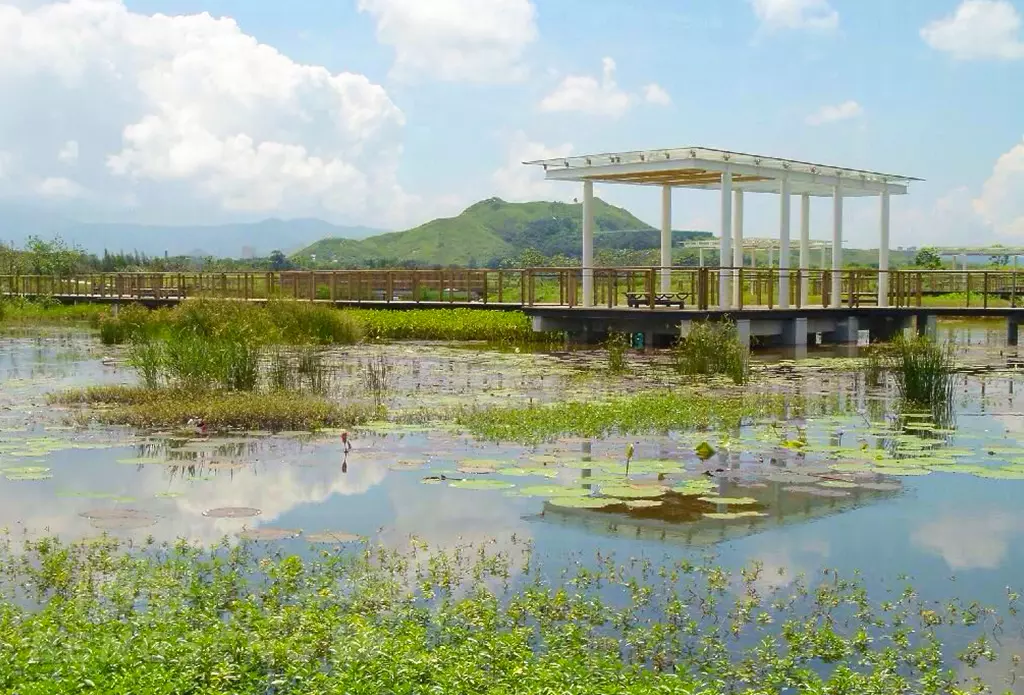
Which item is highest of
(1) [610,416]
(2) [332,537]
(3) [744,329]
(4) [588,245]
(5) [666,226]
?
(5) [666,226]

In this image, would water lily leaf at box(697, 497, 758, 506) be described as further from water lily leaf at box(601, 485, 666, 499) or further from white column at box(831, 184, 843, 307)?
white column at box(831, 184, 843, 307)

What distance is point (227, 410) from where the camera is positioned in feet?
→ 43.2

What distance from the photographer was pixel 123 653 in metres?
5.27

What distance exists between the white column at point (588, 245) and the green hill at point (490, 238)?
10254 centimetres

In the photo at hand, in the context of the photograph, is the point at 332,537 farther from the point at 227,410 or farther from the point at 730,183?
the point at 730,183

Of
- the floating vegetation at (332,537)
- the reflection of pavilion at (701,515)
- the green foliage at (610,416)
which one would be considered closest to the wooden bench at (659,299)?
the green foliage at (610,416)

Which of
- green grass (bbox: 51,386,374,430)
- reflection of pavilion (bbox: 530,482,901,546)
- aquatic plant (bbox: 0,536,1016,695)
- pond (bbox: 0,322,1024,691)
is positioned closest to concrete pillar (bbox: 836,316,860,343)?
pond (bbox: 0,322,1024,691)

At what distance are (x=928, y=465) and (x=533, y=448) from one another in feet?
11.2

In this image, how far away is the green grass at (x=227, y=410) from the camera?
12.9m

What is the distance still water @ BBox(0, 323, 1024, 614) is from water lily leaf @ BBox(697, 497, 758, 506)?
39 millimetres

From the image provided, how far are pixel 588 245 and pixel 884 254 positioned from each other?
8.00 m

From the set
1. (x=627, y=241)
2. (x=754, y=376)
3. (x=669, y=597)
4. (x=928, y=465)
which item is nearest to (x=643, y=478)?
(x=928, y=465)

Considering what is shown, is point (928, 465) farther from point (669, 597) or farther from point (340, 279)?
point (340, 279)

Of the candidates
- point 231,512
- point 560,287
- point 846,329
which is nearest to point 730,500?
point 231,512
